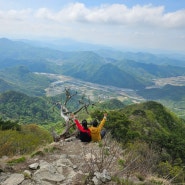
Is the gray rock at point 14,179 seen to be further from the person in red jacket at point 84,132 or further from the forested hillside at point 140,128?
the person in red jacket at point 84,132

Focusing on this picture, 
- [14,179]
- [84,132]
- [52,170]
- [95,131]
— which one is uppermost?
[95,131]

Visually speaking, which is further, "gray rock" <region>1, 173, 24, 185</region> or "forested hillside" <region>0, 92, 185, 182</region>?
"forested hillside" <region>0, 92, 185, 182</region>

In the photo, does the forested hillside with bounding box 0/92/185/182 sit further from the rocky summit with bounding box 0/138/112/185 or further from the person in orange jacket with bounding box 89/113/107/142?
the person in orange jacket with bounding box 89/113/107/142

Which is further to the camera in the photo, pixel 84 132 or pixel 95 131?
pixel 84 132

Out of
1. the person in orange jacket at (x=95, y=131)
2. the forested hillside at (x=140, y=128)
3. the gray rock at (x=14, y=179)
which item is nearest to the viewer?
the gray rock at (x=14, y=179)

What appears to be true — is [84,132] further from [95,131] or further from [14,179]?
[14,179]

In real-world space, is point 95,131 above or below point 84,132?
above

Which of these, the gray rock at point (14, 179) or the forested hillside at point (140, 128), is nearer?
the gray rock at point (14, 179)

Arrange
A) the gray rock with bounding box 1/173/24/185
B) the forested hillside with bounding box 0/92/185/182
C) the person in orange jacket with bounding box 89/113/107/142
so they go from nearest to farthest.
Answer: the gray rock with bounding box 1/173/24/185 < the person in orange jacket with bounding box 89/113/107/142 < the forested hillside with bounding box 0/92/185/182

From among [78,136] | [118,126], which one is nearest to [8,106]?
[118,126]

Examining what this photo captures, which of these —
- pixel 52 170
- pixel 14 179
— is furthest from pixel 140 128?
pixel 14 179

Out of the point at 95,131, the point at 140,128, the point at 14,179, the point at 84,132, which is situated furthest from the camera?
the point at 140,128

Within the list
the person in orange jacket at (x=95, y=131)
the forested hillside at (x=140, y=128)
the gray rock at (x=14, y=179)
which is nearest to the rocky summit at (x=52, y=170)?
the gray rock at (x=14, y=179)

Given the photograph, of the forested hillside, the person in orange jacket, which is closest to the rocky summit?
the person in orange jacket
